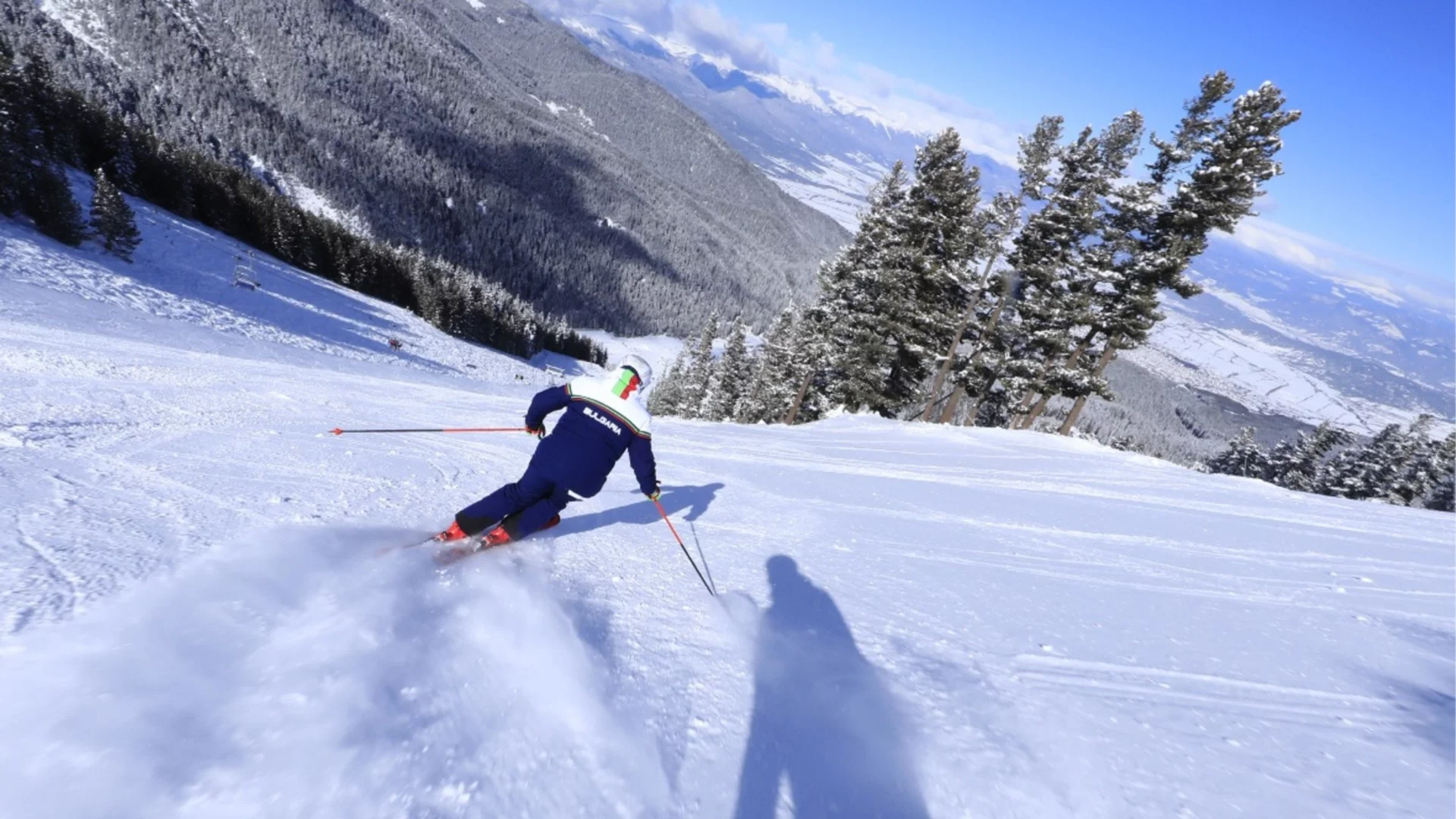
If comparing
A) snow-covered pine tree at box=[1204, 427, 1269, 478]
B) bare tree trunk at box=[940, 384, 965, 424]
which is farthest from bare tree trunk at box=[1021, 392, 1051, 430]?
snow-covered pine tree at box=[1204, 427, 1269, 478]

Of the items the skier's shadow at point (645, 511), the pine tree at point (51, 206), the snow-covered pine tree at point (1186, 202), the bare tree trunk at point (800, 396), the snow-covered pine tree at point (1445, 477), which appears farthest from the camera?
the snow-covered pine tree at point (1445, 477)

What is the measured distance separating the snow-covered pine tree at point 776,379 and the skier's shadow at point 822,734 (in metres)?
25.0

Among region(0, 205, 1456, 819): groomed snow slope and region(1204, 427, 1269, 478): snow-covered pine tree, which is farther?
region(1204, 427, 1269, 478): snow-covered pine tree

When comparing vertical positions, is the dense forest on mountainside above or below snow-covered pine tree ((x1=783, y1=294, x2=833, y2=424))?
below

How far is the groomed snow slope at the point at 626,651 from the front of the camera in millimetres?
2115

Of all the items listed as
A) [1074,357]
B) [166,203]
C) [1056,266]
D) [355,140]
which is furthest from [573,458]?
[355,140]

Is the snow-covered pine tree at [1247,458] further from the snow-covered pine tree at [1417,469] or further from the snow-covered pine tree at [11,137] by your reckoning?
the snow-covered pine tree at [11,137]

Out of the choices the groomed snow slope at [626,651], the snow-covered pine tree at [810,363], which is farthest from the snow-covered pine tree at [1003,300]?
the groomed snow slope at [626,651]

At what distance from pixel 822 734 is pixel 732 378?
3950cm

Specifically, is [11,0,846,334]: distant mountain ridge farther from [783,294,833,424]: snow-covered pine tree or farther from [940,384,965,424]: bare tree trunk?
[940,384,965,424]: bare tree trunk

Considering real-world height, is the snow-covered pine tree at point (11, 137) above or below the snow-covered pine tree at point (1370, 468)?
below

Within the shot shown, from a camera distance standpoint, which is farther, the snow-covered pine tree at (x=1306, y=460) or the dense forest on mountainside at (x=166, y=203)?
the snow-covered pine tree at (x=1306, y=460)

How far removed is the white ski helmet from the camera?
4594 mm

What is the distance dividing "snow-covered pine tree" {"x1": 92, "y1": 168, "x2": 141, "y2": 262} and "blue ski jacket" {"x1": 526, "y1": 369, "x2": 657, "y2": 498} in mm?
32631
